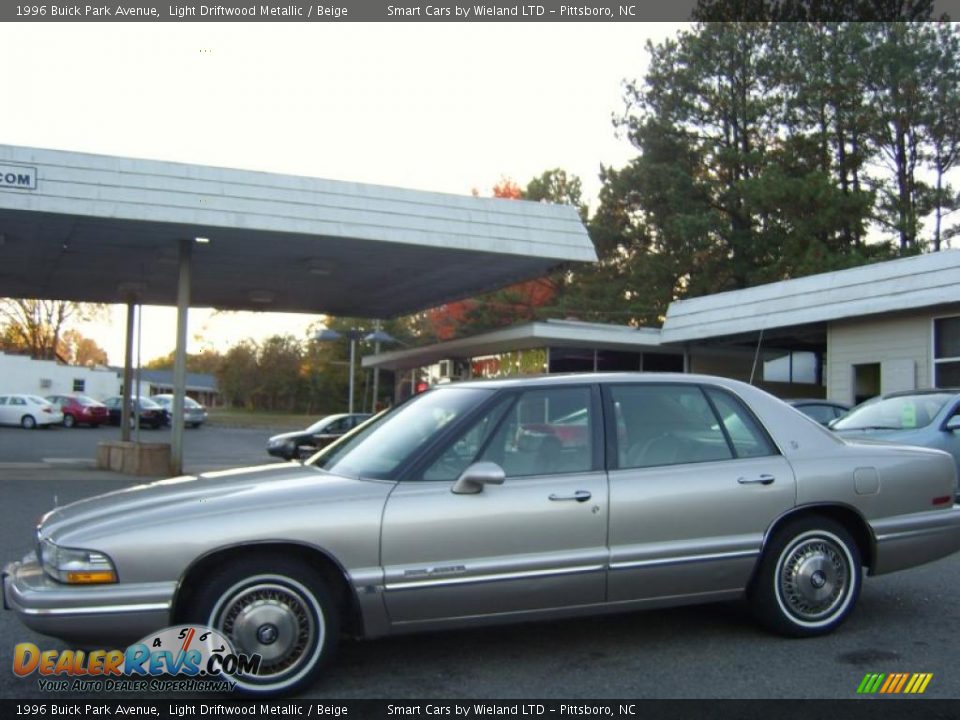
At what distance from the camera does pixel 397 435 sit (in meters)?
5.12

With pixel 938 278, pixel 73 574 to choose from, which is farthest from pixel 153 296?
pixel 73 574

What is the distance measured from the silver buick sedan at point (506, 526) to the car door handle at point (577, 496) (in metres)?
0.01

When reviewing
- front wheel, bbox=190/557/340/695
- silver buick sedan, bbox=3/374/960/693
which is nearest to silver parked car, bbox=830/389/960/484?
silver buick sedan, bbox=3/374/960/693

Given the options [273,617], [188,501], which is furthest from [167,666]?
[188,501]

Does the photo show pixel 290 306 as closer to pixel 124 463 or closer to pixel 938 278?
pixel 124 463

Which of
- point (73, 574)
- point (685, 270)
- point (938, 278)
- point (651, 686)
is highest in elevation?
point (685, 270)

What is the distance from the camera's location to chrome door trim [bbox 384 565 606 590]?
14.5ft

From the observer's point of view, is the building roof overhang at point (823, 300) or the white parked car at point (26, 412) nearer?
Result: the building roof overhang at point (823, 300)

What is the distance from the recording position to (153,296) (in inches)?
938

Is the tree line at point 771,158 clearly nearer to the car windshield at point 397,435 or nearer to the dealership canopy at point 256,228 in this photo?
the dealership canopy at point 256,228

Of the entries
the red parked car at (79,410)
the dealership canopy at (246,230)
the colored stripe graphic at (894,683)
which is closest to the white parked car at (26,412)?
the red parked car at (79,410)

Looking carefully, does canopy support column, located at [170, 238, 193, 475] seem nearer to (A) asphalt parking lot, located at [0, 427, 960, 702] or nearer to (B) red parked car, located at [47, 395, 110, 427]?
(A) asphalt parking lot, located at [0, 427, 960, 702]

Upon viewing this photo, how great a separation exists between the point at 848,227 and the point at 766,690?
3097 centimetres

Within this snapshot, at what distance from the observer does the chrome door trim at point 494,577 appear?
4.41 metres
